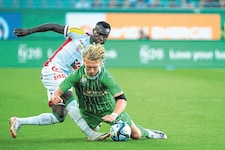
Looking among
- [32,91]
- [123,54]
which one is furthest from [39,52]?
[32,91]

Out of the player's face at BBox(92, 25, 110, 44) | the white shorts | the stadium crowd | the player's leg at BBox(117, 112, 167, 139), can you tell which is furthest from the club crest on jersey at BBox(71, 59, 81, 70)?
the stadium crowd

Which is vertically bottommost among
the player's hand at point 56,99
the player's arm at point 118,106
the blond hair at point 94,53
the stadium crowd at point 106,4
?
the player's arm at point 118,106

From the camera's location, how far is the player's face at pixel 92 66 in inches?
367

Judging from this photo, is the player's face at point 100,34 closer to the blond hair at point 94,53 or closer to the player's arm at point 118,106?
the blond hair at point 94,53

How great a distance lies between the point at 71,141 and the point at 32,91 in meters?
7.74

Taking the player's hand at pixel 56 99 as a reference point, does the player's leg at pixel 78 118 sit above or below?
below

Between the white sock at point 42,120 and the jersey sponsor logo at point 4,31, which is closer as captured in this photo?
the white sock at point 42,120

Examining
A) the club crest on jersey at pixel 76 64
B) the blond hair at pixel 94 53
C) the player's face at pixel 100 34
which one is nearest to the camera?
the blond hair at pixel 94 53

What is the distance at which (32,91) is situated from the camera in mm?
17656

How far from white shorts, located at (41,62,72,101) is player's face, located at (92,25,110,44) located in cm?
74

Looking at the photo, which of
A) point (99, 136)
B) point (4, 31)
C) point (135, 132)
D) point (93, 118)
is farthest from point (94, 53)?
point (4, 31)

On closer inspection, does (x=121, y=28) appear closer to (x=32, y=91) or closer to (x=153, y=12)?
(x=153, y=12)

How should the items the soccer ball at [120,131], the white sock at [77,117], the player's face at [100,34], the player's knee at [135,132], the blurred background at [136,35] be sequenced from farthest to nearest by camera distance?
the blurred background at [136,35] → the player's face at [100,34] → the player's knee at [135,132] → the white sock at [77,117] → the soccer ball at [120,131]

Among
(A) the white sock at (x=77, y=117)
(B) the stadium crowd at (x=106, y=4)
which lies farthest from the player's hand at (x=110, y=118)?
(B) the stadium crowd at (x=106, y=4)
